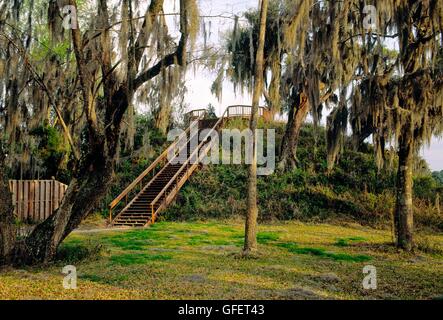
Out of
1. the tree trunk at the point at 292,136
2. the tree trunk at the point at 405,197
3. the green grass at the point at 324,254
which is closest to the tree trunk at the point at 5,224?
the green grass at the point at 324,254

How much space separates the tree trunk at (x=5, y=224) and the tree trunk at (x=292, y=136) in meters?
14.4

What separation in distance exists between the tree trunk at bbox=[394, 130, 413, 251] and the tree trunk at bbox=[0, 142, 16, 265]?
862 centimetres

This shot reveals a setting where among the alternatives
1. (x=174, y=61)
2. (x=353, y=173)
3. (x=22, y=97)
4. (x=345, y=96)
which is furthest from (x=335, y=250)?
(x=353, y=173)

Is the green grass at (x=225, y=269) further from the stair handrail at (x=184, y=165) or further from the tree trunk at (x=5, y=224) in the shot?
the stair handrail at (x=184, y=165)

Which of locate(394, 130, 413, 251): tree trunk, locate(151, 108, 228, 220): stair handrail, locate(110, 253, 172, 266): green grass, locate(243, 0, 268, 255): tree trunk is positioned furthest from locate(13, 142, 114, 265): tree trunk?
locate(151, 108, 228, 220): stair handrail

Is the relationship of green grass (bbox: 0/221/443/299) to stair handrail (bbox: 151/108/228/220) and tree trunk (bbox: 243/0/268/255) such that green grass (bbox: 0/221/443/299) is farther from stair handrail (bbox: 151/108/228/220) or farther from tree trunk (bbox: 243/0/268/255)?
stair handrail (bbox: 151/108/228/220)

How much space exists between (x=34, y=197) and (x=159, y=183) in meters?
5.50

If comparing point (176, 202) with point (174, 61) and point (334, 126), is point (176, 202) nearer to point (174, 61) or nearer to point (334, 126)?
point (334, 126)

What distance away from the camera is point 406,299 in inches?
258

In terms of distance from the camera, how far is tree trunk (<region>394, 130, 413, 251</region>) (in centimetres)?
1087

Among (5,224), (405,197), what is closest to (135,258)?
(5,224)

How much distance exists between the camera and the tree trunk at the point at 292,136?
21.2 metres
